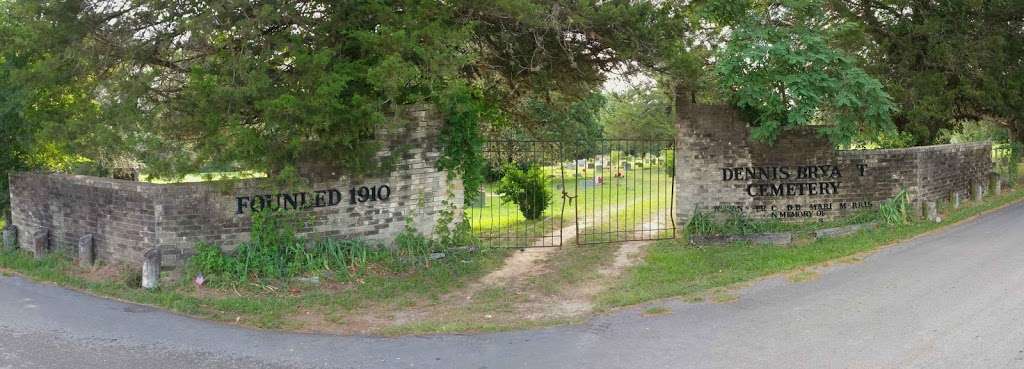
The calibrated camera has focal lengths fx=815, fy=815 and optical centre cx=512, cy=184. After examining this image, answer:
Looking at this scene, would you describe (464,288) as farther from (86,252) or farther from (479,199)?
(479,199)

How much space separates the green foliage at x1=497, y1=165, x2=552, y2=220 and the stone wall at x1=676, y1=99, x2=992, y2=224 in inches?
180

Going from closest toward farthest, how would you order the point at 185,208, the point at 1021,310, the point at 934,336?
the point at 934,336, the point at 1021,310, the point at 185,208

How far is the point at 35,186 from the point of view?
12516mm

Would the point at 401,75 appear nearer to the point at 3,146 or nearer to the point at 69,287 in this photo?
the point at 69,287

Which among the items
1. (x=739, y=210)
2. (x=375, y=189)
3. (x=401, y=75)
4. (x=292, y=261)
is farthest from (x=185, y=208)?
(x=739, y=210)

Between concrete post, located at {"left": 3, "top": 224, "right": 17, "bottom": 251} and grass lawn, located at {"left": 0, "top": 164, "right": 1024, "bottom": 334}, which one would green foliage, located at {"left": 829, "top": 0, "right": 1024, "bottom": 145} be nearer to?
grass lawn, located at {"left": 0, "top": 164, "right": 1024, "bottom": 334}

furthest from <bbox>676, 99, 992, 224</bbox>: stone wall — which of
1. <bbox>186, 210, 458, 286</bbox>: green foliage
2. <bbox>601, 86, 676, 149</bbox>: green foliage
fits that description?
<bbox>601, 86, 676, 149</bbox>: green foliage

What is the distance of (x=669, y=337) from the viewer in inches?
312

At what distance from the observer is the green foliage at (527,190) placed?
1745cm

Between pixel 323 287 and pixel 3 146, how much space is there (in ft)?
21.3

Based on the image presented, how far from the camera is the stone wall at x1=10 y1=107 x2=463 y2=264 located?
→ 10.4 meters

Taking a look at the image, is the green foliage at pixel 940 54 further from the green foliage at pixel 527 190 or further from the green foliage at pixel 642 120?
the green foliage at pixel 642 120

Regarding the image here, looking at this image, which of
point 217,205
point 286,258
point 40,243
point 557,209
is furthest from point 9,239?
point 557,209

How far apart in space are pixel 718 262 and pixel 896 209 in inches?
158
